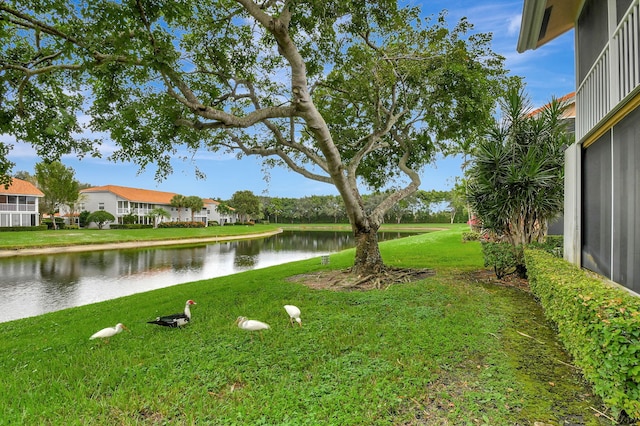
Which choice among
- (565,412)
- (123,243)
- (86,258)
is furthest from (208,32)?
(123,243)

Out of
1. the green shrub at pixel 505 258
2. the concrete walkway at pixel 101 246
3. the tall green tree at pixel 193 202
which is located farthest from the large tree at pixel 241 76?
the tall green tree at pixel 193 202

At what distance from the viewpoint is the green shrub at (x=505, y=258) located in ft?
28.2

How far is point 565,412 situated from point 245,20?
938cm

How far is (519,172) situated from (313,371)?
722cm

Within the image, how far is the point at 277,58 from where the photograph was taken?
A: 955 centimetres

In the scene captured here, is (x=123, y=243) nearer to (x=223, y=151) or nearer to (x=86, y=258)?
(x=86, y=258)

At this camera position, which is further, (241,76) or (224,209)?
(224,209)

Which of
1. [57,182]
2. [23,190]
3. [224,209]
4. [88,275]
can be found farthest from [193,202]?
[88,275]

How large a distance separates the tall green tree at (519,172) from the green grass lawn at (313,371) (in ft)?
10.5

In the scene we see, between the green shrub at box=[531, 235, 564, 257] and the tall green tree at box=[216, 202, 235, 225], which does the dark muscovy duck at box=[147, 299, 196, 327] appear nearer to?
the green shrub at box=[531, 235, 564, 257]

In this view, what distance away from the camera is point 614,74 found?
4.60 meters

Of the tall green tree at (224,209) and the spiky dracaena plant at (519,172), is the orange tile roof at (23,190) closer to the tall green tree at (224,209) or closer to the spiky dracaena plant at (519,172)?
the tall green tree at (224,209)

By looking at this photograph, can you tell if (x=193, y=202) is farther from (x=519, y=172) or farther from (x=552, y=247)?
(x=552, y=247)

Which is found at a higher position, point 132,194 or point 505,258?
point 132,194
